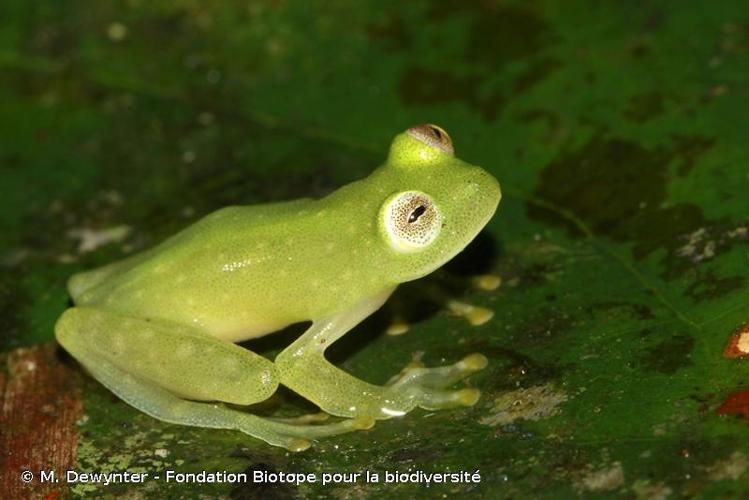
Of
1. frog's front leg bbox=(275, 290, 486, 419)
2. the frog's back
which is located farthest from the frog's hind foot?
the frog's back

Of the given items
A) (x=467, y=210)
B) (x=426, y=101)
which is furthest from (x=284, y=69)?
(x=467, y=210)

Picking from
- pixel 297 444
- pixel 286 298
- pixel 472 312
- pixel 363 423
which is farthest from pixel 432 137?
pixel 297 444

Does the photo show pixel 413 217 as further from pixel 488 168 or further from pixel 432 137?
pixel 488 168

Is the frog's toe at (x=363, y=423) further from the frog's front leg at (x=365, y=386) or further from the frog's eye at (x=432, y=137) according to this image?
the frog's eye at (x=432, y=137)

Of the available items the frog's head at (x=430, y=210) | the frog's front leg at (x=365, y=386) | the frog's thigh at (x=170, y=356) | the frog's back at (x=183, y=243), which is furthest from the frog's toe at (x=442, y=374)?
the frog's back at (x=183, y=243)

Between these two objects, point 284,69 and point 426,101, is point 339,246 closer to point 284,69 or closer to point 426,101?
point 426,101

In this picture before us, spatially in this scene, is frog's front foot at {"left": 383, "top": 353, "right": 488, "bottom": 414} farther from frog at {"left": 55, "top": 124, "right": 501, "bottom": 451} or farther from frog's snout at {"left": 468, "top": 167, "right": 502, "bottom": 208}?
frog's snout at {"left": 468, "top": 167, "right": 502, "bottom": 208}
